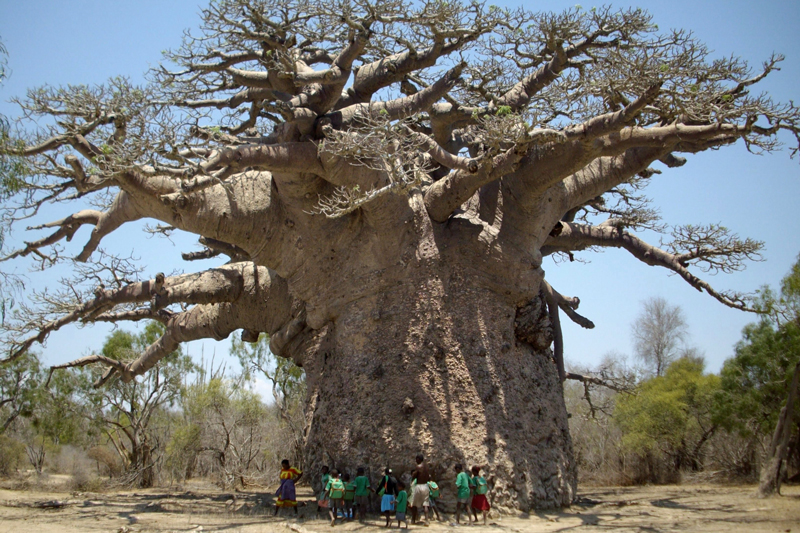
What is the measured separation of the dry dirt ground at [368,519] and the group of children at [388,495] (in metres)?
0.14

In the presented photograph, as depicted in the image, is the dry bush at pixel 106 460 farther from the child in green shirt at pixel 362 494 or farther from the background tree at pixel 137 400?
the child in green shirt at pixel 362 494

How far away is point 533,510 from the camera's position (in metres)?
5.58

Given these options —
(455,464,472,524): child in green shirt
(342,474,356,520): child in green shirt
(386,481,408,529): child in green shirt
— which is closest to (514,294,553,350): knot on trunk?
(455,464,472,524): child in green shirt

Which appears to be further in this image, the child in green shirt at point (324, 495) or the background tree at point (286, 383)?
the background tree at point (286, 383)

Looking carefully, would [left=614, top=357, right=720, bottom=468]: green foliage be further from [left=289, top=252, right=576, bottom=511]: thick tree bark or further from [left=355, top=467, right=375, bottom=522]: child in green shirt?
[left=355, top=467, right=375, bottom=522]: child in green shirt

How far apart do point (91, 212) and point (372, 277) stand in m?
3.32

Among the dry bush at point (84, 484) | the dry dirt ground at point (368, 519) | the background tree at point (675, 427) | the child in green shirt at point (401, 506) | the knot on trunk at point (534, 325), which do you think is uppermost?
the knot on trunk at point (534, 325)

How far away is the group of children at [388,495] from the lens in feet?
16.9

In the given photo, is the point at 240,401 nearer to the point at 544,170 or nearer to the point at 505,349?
the point at 505,349

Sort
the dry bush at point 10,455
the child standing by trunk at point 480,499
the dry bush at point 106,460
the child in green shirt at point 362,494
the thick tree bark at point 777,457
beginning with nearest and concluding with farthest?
1. the child standing by trunk at point 480,499
2. the child in green shirt at point 362,494
3. the thick tree bark at point 777,457
4. the dry bush at point 10,455
5. the dry bush at point 106,460

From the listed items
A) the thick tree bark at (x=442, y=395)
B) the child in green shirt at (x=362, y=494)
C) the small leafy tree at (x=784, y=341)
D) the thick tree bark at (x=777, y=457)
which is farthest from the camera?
the small leafy tree at (x=784, y=341)

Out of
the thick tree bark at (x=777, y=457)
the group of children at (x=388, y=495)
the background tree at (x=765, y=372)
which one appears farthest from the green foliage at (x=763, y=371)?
the group of children at (x=388, y=495)

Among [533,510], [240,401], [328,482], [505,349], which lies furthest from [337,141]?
[240,401]

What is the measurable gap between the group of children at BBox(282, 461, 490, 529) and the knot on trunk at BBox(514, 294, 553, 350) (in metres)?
1.71
